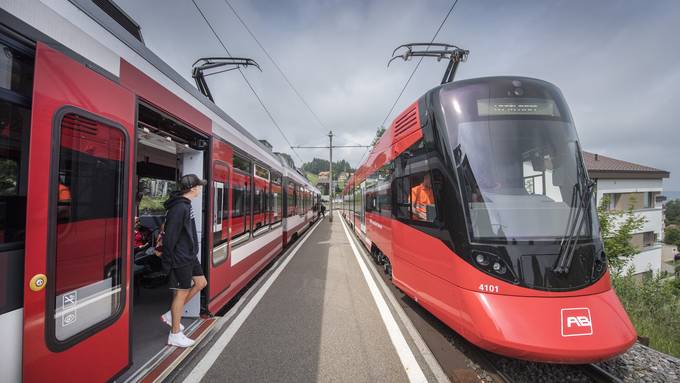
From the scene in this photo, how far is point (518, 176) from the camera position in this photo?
2926mm

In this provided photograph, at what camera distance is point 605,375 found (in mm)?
2555

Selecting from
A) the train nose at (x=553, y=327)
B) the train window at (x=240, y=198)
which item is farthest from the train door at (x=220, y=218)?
the train nose at (x=553, y=327)

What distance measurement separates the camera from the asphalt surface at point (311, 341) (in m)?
2.76

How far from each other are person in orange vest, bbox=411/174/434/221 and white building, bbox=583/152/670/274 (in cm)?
2247

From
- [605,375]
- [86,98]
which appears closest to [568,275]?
[605,375]

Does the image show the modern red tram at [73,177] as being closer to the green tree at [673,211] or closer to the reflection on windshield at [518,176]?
the reflection on windshield at [518,176]

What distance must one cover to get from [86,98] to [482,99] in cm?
354

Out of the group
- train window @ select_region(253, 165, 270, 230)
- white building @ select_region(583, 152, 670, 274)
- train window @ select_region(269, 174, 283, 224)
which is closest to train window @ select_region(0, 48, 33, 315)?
train window @ select_region(253, 165, 270, 230)

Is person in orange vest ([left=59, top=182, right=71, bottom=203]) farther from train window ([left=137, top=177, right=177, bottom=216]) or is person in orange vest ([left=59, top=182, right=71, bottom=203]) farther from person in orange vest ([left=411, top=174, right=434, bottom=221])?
train window ([left=137, top=177, right=177, bottom=216])

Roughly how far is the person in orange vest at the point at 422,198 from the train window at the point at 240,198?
2828 millimetres

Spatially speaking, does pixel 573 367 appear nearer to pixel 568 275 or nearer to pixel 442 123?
pixel 568 275

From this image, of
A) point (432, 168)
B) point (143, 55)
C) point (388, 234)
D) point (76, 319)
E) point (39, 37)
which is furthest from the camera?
point (388, 234)

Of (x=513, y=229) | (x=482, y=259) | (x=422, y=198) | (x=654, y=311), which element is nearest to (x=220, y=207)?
(x=422, y=198)

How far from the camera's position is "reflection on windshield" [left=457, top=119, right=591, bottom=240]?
279cm
